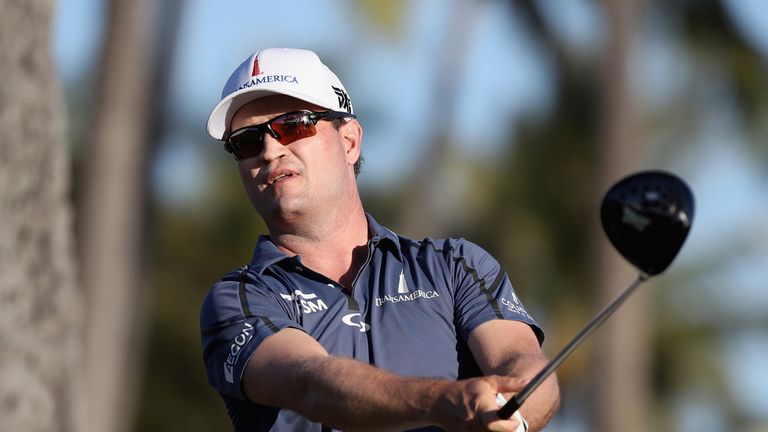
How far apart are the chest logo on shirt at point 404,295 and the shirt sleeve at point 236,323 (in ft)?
0.87

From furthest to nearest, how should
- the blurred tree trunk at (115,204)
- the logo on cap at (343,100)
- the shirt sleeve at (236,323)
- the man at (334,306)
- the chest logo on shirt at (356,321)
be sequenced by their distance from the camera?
1. the blurred tree trunk at (115,204)
2. the logo on cap at (343,100)
3. the chest logo on shirt at (356,321)
4. the shirt sleeve at (236,323)
5. the man at (334,306)

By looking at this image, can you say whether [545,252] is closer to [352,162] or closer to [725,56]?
[725,56]

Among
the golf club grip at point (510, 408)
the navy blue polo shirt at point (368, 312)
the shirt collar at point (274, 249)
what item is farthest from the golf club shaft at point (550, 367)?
the shirt collar at point (274, 249)

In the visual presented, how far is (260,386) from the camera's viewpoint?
486 centimetres

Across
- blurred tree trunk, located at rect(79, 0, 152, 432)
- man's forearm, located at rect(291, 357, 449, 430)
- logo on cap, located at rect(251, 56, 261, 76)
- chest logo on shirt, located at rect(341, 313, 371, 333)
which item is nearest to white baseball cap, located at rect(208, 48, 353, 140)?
logo on cap, located at rect(251, 56, 261, 76)

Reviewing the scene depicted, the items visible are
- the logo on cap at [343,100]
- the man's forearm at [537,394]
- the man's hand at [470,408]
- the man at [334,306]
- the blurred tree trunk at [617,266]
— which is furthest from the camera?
the blurred tree trunk at [617,266]

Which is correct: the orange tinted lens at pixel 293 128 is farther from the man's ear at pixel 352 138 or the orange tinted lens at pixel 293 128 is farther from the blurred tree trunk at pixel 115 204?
the blurred tree trunk at pixel 115 204

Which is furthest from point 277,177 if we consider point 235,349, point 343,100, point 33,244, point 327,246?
point 33,244

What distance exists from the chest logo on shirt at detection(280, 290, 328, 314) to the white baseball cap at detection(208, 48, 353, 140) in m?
0.66

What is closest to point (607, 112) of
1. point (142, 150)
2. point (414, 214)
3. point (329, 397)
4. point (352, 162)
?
point (414, 214)

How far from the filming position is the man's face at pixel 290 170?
5.45m

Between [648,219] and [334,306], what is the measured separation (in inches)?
40.0

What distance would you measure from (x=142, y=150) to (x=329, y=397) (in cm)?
1363

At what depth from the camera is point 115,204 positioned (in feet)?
56.7
